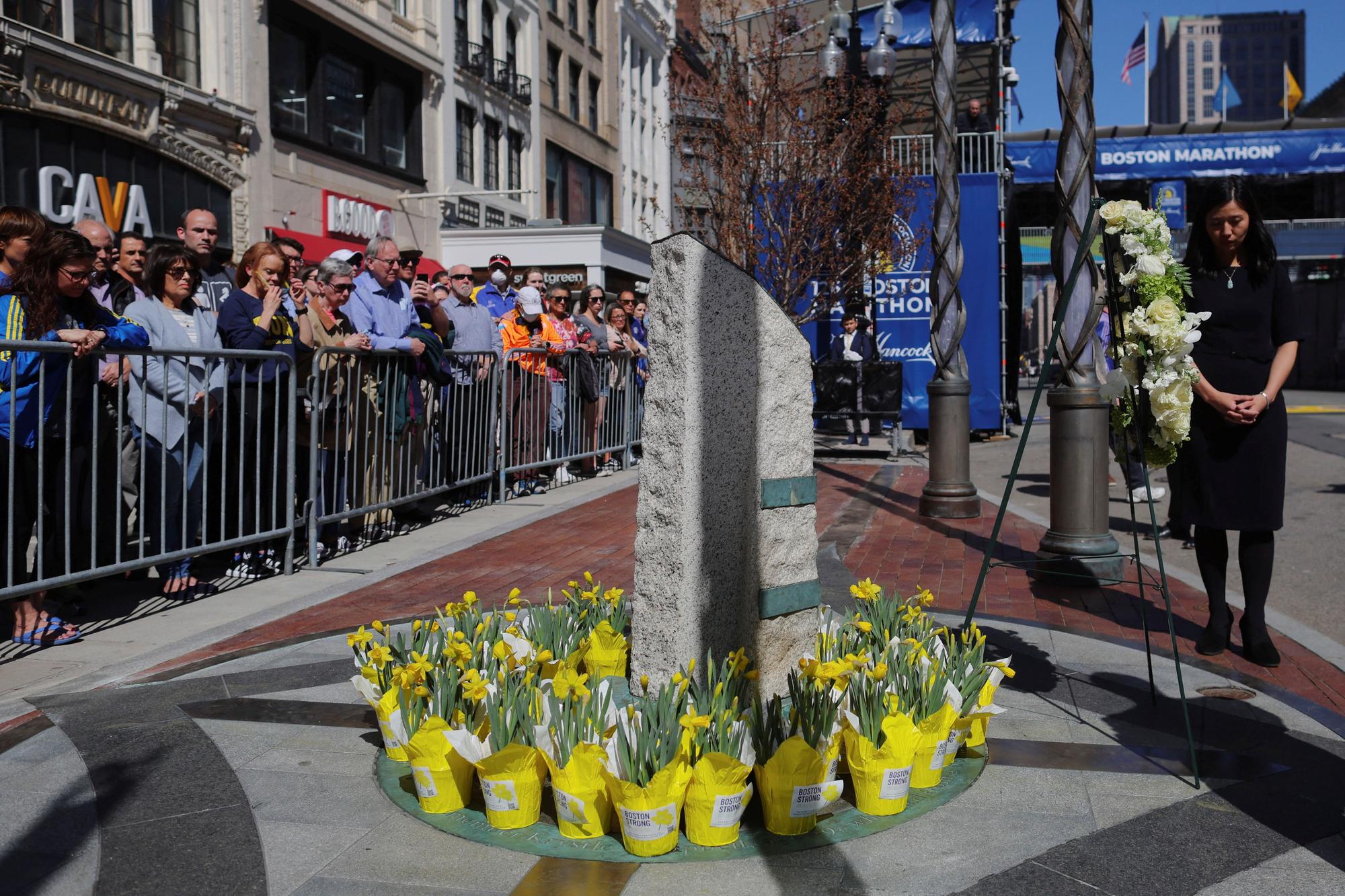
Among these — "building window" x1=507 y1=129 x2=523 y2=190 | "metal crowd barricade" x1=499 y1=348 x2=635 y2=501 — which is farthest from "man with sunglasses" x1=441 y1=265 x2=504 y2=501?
"building window" x1=507 y1=129 x2=523 y2=190

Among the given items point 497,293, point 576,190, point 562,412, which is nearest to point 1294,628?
point 562,412

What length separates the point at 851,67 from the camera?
59.8ft

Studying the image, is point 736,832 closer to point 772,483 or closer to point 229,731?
point 772,483

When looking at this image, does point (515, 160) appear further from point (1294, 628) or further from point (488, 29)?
point (1294, 628)

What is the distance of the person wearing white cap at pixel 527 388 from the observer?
10.5 m

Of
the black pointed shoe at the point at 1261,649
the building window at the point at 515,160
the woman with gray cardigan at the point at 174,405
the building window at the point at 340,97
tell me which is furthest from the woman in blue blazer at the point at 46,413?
the building window at the point at 515,160

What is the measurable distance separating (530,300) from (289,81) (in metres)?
15.7

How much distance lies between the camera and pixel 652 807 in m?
3.01

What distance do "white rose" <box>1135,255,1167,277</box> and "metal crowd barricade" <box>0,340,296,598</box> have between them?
452 cm

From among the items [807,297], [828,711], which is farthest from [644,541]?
[807,297]

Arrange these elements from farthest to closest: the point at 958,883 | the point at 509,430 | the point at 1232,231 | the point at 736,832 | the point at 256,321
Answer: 1. the point at 509,430
2. the point at 256,321
3. the point at 1232,231
4. the point at 736,832
5. the point at 958,883

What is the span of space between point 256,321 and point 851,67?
1347 cm

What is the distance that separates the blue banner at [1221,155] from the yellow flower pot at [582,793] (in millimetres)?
40742

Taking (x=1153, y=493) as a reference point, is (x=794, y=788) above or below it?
below
